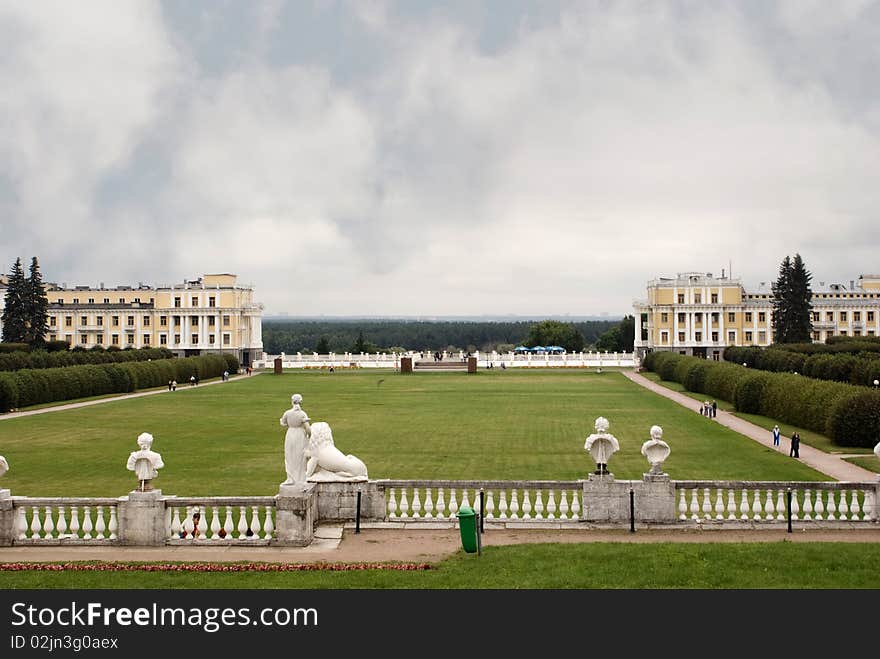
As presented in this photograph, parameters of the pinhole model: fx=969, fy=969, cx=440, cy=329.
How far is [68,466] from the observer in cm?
3600

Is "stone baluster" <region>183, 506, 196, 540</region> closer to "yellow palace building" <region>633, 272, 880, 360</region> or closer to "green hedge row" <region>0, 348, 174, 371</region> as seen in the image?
"green hedge row" <region>0, 348, 174, 371</region>

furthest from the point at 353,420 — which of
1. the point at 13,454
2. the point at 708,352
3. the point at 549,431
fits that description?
the point at 708,352

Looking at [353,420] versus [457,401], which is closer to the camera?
[353,420]

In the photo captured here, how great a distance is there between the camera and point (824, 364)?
6738cm

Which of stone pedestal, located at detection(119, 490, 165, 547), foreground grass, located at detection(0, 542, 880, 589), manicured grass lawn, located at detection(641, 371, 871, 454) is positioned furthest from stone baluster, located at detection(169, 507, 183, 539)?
manicured grass lawn, located at detection(641, 371, 871, 454)

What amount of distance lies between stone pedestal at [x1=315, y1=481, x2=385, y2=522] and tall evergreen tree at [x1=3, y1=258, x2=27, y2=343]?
350 feet

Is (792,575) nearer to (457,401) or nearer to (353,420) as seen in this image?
(353,420)

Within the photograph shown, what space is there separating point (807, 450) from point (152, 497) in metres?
30.9

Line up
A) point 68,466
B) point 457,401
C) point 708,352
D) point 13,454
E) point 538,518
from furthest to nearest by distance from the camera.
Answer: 1. point 708,352
2. point 457,401
3. point 13,454
4. point 68,466
5. point 538,518

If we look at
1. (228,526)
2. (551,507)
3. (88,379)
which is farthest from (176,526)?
(88,379)

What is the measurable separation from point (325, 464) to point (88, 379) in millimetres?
65092

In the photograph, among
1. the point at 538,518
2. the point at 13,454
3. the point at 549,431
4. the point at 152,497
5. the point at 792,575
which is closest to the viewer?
the point at 792,575

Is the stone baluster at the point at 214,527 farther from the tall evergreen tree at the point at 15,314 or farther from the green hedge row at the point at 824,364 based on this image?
the tall evergreen tree at the point at 15,314

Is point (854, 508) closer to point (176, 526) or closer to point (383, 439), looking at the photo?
point (176, 526)
